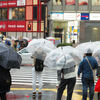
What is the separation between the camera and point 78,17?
49.2 metres

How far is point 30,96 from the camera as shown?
10.9 m

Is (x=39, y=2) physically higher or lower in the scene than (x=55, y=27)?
higher

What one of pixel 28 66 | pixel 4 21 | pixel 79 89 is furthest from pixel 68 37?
pixel 79 89

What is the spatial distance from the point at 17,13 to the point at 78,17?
16.6m

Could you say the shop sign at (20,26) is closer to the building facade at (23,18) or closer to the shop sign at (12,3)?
the building facade at (23,18)

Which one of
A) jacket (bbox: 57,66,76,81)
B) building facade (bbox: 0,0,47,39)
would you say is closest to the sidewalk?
jacket (bbox: 57,66,76,81)

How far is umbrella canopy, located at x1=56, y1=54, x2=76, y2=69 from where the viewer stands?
859cm

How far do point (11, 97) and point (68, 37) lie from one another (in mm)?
40277

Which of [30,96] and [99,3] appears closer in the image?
[30,96]

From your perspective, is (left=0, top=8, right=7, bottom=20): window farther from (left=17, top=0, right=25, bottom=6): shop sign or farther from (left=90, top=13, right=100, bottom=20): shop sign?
(left=90, top=13, right=100, bottom=20): shop sign

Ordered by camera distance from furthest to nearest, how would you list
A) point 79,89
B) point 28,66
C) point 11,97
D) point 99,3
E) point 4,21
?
point 4,21, point 99,3, point 28,66, point 79,89, point 11,97

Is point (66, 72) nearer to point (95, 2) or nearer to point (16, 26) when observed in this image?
point (95, 2)

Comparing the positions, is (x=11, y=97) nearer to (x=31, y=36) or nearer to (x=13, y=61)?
(x=13, y=61)

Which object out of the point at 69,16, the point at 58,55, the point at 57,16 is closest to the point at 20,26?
the point at 57,16
